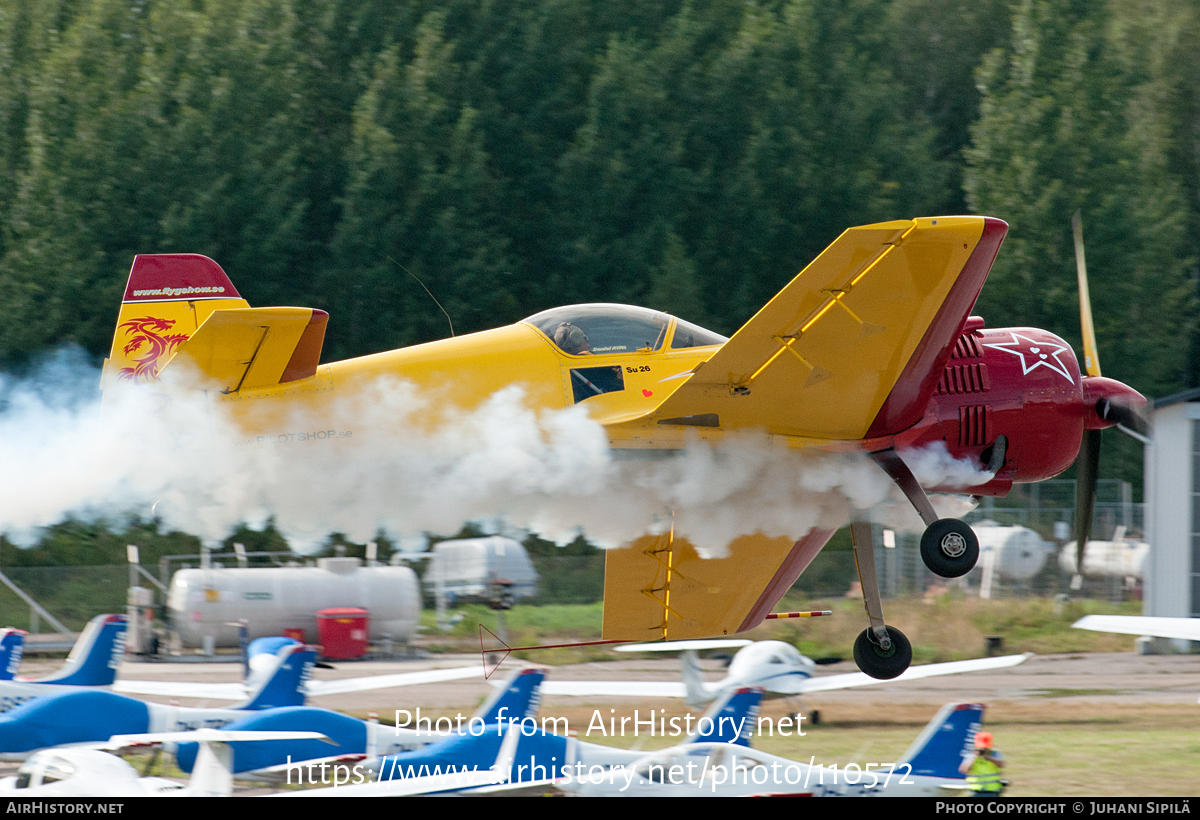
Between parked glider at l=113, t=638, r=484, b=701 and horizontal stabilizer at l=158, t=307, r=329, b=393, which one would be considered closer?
horizontal stabilizer at l=158, t=307, r=329, b=393

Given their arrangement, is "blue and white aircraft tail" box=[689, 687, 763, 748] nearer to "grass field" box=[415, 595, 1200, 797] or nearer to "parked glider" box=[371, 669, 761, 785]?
"parked glider" box=[371, 669, 761, 785]

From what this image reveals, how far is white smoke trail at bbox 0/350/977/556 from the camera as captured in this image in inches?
346

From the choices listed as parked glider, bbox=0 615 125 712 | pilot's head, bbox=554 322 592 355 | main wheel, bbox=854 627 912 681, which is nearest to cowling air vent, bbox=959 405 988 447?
main wheel, bbox=854 627 912 681

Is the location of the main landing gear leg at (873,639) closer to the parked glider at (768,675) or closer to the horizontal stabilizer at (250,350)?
the horizontal stabilizer at (250,350)

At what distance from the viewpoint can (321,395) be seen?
8.99 meters

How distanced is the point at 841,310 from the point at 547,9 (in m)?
27.9

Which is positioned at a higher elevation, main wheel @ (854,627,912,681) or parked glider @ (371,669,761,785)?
main wheel @ (854,627,912,681)

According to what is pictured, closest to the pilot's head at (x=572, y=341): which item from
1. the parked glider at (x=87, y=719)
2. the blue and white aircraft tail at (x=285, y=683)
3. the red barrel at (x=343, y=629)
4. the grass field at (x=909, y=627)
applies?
the blue and white aircraft tail at (x=285, y=683)

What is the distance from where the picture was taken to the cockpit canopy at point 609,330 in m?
9.26

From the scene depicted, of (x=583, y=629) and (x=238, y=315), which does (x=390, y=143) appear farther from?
(x=238, y=315)

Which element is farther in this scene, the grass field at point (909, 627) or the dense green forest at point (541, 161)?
the dense green forest at point (541, 161)

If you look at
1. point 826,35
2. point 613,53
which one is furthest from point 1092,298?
point 613,53

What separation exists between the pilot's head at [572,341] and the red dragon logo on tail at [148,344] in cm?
302

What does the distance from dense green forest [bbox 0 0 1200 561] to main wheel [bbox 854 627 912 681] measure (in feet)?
63.1
